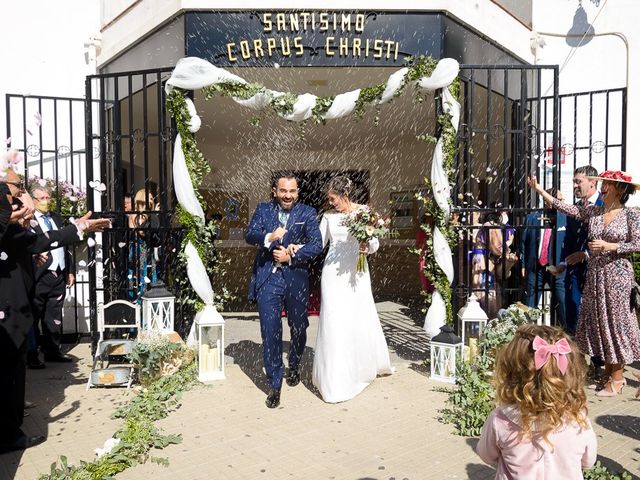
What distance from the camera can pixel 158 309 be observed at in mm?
5656

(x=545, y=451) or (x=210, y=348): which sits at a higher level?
(x=545, y=451)

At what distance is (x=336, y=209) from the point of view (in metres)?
5.18

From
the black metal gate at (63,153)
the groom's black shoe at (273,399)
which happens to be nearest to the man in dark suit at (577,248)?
the groom's black shoe at (273,399)

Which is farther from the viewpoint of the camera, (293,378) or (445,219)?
(445,219)

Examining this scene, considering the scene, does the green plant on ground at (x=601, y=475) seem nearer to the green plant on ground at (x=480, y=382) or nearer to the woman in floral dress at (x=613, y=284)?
the green plant on ground at (x=480, y=382)

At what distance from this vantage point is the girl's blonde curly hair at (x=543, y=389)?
2.00m

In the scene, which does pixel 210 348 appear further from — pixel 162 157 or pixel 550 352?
pixel 550 352

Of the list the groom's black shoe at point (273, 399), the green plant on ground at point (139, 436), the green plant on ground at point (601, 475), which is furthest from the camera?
the groom's black shoe at point (273, 399)

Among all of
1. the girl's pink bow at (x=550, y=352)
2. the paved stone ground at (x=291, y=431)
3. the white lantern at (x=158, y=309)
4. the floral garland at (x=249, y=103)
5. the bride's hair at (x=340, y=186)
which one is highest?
the floral garland at (x=249, y=103)

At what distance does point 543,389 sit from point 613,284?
11.2 feet

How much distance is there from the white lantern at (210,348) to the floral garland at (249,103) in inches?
32.9

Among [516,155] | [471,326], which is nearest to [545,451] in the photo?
[471,326]

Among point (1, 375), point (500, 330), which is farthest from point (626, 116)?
point (1, 375)

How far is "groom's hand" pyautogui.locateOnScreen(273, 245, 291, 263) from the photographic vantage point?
4.95 metres
